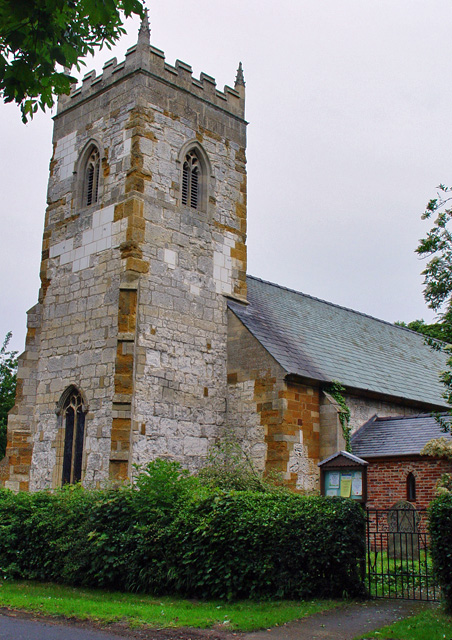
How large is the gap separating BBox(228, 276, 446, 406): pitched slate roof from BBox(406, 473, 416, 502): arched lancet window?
3.06 meters

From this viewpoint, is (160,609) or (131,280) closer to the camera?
(160,609)

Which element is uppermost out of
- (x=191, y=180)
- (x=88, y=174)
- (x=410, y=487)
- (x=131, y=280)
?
(x=88, y=174)

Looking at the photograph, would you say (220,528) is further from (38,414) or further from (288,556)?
(38,414)

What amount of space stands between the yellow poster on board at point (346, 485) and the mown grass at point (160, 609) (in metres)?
3.18

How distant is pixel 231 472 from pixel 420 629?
22.2 ft

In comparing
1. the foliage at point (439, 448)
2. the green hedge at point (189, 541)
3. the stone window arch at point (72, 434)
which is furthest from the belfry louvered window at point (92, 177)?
the foliage at point (439, 448)

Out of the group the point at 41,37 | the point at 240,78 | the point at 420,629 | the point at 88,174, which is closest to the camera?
the point at 41,37

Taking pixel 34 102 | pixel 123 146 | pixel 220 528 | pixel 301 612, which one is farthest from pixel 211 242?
pixel 34 102

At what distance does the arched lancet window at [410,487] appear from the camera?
1719cm

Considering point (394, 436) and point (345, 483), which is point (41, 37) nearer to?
point (345, 483)

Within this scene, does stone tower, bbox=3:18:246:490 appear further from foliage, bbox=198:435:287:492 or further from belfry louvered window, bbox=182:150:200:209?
foliage, bbox=198:435:287:492

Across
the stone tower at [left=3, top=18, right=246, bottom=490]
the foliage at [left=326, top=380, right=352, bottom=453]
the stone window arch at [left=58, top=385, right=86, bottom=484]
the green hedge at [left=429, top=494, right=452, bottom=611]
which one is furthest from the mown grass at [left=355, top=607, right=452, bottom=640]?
the stone window arch at [left=58, top=385, right=86, bottom=484]

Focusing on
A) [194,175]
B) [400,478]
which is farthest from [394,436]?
[194,175]

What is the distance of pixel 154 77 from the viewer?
1878cm
